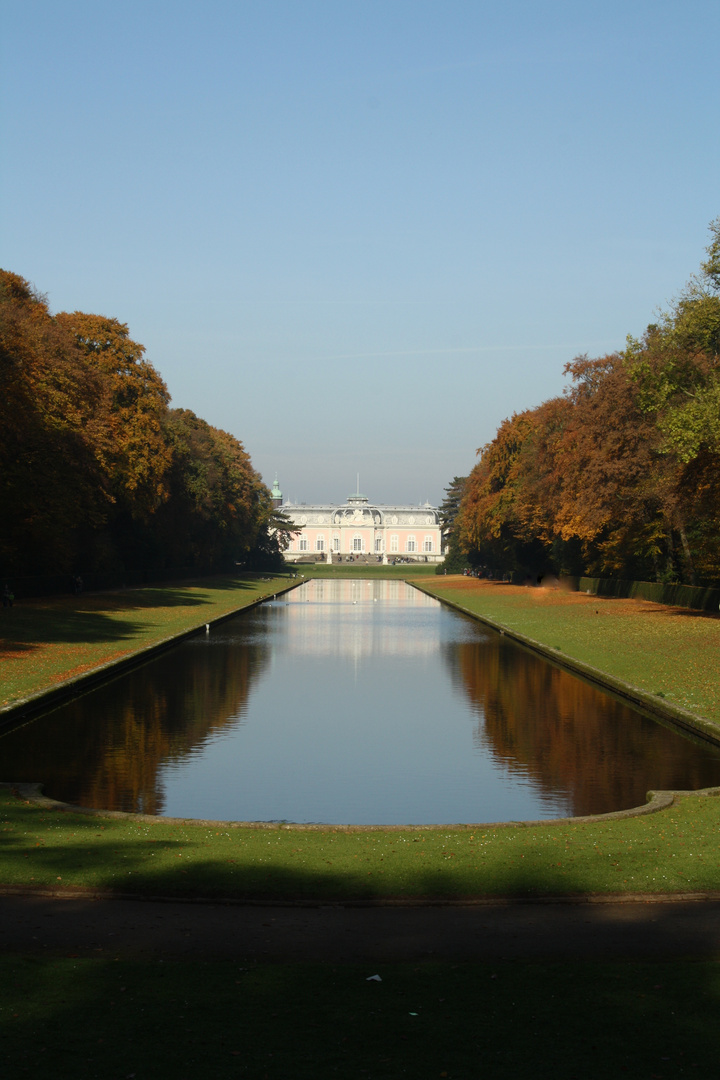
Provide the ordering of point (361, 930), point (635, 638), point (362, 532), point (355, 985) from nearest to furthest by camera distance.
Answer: point (355, 985) < point (361, 930) < point (635, 638) < point (362, 532)

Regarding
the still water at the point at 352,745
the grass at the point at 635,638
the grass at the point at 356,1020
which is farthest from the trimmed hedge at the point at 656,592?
the grass at the point at 356,1020

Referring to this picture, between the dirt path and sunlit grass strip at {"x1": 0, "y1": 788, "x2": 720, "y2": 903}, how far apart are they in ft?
0.78

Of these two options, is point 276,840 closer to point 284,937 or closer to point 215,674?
point 284,937

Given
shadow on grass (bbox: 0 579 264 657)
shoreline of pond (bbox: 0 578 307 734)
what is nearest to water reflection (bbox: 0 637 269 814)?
shoreline of pond (bbox: 0 578 307 734)

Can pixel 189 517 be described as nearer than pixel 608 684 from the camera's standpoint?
No

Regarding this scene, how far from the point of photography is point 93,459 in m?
37.5

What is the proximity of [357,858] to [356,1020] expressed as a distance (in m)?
3.23

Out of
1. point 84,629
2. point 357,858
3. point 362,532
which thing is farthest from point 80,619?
point 362,532

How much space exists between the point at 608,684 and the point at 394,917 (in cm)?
1379

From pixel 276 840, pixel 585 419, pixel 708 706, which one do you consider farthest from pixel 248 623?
pixel 276 840

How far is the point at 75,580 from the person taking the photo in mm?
43219

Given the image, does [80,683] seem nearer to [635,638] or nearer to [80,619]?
[80,619]

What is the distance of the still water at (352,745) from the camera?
11.1m

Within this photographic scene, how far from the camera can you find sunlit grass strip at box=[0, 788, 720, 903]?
275 inches
